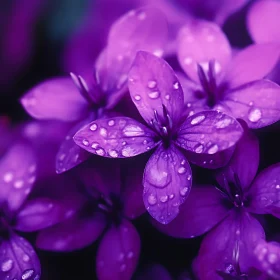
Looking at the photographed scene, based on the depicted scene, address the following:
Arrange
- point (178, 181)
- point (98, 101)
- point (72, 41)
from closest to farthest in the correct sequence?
1. point (178, 181)
2. point (98, 101)
3. point (72, 41)

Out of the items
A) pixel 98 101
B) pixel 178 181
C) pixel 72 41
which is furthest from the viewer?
pixel 72 41

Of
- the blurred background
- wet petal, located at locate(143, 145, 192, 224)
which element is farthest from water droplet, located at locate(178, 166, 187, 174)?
the blurred background

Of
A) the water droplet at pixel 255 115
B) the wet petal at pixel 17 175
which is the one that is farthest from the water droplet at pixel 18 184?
the water droplet at pixel 255 115

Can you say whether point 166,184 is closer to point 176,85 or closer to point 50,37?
point 176,85

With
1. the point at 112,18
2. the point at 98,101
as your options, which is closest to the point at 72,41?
the point at 112,18

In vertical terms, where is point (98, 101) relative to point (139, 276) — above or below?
above

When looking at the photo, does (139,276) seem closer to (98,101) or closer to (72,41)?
(98,101)

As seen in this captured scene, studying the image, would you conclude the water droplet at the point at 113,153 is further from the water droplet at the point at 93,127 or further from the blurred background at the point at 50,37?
the blurred background at the point at 50,37
